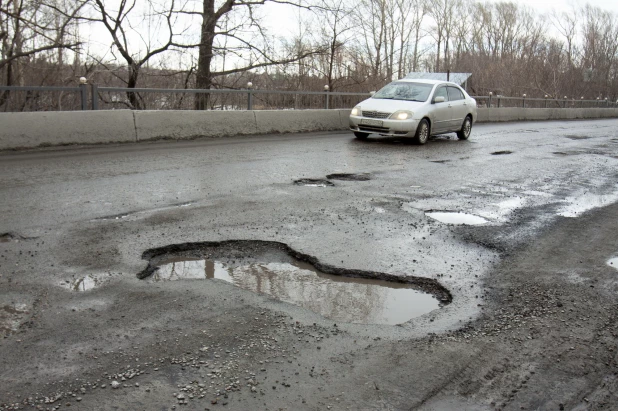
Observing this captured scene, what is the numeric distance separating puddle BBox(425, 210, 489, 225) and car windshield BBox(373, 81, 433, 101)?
8910mm

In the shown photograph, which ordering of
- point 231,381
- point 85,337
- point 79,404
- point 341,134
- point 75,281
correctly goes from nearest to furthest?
1. point 79,404
2. point 231,381
3. point 85,337
4. point 75,281
5. point 341,134

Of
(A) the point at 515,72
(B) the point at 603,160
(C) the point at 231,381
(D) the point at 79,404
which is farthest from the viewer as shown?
(A) the point at 515,72

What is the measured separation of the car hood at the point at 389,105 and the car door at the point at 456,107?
1538mm

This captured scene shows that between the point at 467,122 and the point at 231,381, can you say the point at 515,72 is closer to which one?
the point at 467,122

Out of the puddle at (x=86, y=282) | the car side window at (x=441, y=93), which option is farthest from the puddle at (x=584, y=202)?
the car side window at (x=441, y=93)

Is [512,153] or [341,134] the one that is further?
[341,134]

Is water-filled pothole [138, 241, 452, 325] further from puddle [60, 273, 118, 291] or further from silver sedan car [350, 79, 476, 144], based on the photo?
silver sedan car [350, 79, 476, 144]

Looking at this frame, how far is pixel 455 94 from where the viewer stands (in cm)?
1662

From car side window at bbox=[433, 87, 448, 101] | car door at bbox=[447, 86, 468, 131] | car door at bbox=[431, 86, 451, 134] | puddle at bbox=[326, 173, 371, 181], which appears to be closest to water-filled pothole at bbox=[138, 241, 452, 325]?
puddle at bbox=[326, 173, 371, 181]

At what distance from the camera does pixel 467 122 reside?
16.7 meters

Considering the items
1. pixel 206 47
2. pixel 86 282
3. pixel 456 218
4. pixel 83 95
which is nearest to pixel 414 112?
pixel 83 95

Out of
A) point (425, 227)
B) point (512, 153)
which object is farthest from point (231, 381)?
point (512, 153)

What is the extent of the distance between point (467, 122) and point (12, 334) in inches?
589

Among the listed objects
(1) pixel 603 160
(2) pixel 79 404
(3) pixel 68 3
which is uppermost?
(3) pixel 68 3
